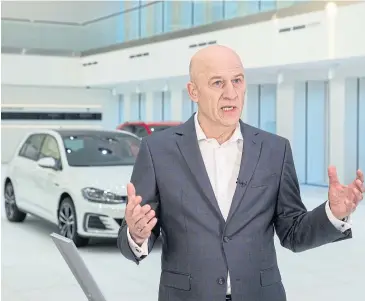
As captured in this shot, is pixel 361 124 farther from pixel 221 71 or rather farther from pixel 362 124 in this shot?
pixel 221 71

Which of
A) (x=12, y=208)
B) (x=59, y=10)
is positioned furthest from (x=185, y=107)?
(x=12, y=208)

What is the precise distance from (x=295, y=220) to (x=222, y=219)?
288 millimetres

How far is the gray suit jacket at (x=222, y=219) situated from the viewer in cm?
234

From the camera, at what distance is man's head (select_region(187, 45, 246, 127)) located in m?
2.38

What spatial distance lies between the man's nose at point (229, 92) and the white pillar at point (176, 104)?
793 inches

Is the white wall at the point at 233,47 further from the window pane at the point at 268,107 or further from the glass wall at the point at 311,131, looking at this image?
the window pane at the point at 268,107

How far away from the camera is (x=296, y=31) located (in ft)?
49.9

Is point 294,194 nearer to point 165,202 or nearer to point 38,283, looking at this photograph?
point 165,202

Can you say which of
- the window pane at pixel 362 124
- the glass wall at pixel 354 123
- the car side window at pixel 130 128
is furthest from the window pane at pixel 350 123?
the car side window at pixel 130 128

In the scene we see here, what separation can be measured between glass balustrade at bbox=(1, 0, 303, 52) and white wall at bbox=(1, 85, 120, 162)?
1689 millimetres

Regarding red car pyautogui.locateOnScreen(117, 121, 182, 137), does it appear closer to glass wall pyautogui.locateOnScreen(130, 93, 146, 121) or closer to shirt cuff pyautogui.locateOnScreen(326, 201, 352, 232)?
glass wall pyautogui.locateOnScreen(130, 93, 146, 121)

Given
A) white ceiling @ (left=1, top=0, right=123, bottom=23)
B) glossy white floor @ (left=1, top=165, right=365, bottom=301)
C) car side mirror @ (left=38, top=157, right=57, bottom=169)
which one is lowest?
glossy white floor @ (left=1, top=165, right=365, bottom=301)

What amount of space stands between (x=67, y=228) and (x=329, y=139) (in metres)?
9.34

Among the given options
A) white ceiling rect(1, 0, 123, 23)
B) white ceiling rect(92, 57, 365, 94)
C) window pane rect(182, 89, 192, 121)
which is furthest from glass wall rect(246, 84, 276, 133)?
white ceiling rect(1, 0, 123, 23)
